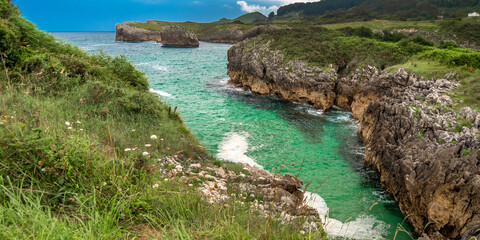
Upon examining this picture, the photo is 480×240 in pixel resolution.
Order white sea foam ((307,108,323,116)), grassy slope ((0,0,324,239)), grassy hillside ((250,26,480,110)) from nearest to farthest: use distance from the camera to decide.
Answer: grassy slope ((0,0,324,239)), grassy hillside ((250,26,480,110)), white sea foam ((307,108,323,116))

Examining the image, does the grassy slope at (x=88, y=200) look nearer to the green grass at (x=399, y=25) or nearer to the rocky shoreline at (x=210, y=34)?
the green grass at (x=399, y=25)

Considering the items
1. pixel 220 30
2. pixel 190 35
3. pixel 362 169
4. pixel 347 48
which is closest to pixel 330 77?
pixel 347 48

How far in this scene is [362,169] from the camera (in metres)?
15.4

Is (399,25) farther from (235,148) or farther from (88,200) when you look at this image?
(88,200)

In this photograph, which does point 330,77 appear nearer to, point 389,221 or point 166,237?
point 389,221

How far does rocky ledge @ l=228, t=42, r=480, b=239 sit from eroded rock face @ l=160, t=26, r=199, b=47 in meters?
93.8

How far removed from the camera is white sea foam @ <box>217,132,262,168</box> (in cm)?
1609

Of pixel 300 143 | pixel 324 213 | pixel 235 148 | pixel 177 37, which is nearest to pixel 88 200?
pixel 324 213

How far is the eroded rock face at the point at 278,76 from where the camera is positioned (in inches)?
1066

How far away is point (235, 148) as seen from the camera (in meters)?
17.9

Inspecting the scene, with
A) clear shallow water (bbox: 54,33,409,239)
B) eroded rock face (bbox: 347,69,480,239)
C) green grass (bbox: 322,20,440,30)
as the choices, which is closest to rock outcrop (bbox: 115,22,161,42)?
green grass (bbox: 322,20,440,30)

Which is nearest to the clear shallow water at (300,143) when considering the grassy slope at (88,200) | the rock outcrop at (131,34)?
the grassy slope at (88,200)

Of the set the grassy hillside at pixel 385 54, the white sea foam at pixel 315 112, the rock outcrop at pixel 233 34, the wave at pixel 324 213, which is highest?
the rock outcrop at pixel 233 34

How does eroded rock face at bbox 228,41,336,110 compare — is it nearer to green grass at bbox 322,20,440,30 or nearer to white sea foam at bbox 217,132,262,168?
white sea foam at bbox 217,132,262,168
